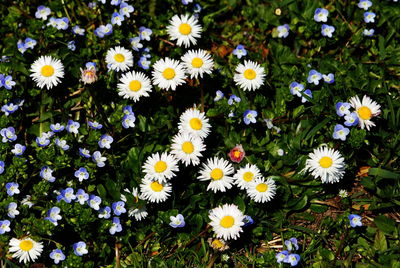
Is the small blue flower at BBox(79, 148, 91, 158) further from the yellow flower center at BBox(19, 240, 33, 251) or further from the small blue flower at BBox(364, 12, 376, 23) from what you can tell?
the small blue flower at BBox(364, 12, 376, 23)

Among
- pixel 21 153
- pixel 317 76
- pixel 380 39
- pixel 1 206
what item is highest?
pixel 380 39

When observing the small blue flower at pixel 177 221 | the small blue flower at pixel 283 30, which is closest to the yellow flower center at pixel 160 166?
the small blue flower at pixel 177 221

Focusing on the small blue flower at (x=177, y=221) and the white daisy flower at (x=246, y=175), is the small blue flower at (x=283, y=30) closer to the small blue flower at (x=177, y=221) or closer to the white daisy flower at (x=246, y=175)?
the white daisy flower at (x=246, y=175)

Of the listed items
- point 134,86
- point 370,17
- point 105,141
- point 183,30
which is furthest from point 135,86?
point 370,17

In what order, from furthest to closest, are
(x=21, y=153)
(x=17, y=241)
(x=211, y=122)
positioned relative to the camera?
(x=211, y=122) → (x=21, y=153) → (x=17, y=241)

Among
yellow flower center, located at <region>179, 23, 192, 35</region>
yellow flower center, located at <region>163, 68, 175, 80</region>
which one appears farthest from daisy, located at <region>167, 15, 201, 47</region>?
yellow flower center, located at <region>163, 68, 175, 80</region>

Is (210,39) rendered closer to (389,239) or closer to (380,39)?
(380,39)

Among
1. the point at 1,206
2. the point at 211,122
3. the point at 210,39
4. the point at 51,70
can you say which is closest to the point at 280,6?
the point at 210,39
